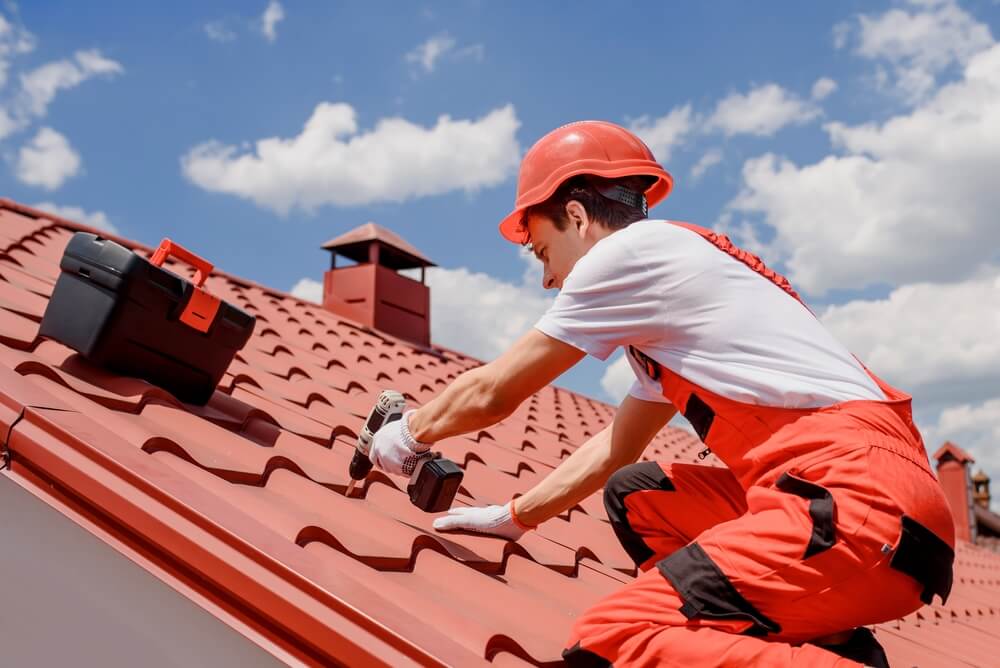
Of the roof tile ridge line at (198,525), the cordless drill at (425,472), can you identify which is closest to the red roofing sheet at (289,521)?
the roof tile ridge line at (198,525)

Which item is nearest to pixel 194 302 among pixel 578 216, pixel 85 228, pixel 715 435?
pixel 578 216

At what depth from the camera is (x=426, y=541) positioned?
2.05 meters

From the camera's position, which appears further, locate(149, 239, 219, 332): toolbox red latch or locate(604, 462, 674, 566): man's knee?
locate(149, 239, 219, 332): toolbox red latch

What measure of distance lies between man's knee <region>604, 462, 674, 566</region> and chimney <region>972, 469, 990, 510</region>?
13.7 m

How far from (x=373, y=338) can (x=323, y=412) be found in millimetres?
3401

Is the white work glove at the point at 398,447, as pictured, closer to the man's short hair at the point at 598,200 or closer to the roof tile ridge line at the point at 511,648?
the roof tile ridge line at the point at 511,648

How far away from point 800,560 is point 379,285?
6.33 metres

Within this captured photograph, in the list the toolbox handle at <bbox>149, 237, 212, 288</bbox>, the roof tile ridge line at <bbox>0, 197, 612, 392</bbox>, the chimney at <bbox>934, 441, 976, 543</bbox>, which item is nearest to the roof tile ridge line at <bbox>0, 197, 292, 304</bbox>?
the roof tile ridge line at <bbox>0, 197, 612, 392</bbox>

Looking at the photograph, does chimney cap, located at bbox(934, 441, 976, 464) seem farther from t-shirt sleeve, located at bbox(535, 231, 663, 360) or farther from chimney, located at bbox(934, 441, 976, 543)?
t-shirt sleeve, located at bbox(535, 231, 663, 360)

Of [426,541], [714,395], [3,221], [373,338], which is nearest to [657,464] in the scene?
[714,395]

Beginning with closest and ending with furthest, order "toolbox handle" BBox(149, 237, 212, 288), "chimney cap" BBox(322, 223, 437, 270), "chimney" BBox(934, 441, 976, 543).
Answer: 1. "toolbox handle" BBox(149, 237, 212, 288)
2. "chimney cap" BBox(322, 223, 437, 270)
3. "chimney" BBox(934, 441, 976, 543)

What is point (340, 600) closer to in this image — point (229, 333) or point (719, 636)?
point (719, 636)

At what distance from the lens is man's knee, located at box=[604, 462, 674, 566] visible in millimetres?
2004

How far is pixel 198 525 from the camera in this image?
5.02 ft
